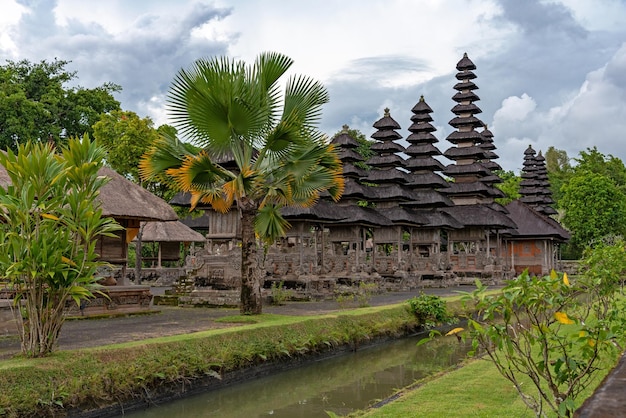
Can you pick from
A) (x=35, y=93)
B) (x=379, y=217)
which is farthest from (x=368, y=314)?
(x=35, y=93)

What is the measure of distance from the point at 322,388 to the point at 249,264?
403 centimetres

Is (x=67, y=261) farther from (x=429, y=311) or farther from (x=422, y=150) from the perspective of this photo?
(x=422, y=150)

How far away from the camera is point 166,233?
3625cm

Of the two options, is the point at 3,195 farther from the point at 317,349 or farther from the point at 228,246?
the point at 228,246

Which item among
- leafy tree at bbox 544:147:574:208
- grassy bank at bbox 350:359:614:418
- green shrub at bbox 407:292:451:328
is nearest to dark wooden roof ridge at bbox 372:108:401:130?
green shrub at bbox 407:292:451:328

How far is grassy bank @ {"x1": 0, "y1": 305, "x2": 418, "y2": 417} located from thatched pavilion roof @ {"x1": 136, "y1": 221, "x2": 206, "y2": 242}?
22.4 m

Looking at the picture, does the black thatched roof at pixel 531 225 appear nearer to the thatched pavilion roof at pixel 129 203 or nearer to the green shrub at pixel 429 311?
the green shrub at pixel 429 311

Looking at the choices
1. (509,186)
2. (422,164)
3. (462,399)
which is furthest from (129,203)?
(509,186)

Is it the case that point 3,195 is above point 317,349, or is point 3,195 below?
above

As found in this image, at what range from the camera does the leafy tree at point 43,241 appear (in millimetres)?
8867

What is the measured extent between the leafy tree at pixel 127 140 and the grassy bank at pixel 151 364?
1735 cm

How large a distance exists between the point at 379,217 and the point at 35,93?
2437 cm

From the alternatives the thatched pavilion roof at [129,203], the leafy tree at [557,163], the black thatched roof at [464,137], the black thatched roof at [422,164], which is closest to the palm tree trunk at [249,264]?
the thatched pavilion roof at [129,203]

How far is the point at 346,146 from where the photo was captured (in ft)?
118
